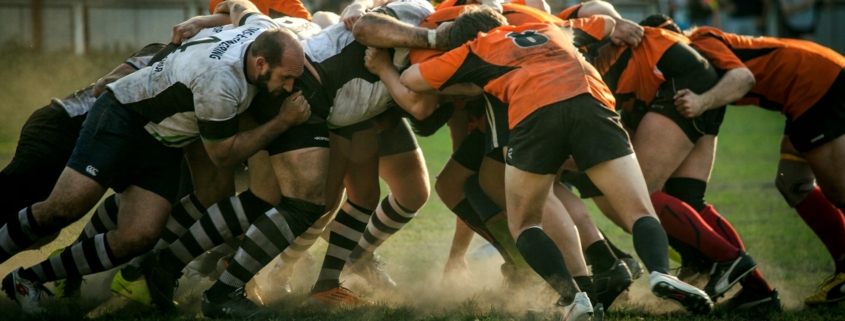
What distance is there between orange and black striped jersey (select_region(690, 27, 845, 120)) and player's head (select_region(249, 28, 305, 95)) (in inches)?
106

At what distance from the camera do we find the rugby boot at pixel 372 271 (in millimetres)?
5777

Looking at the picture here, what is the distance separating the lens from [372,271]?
5875 millimetres

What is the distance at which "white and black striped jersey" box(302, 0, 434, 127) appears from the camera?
4957 millimetres

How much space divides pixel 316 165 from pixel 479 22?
1234 millimetres

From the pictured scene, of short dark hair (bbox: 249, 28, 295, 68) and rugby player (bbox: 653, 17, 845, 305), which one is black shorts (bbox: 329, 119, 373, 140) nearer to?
short dark hair (bbox: 249, 28, 295, 68)

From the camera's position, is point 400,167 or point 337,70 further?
point 400,167

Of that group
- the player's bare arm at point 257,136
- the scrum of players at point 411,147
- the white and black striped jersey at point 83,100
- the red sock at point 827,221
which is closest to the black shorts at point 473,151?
the scrum of players at point 411,147

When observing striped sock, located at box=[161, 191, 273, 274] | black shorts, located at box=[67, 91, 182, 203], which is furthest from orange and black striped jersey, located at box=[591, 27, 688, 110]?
black shorts, located at box=[67, 91, 182, 203]

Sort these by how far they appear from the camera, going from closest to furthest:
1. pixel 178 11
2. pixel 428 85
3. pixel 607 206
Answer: pixel 428 85 < pixel 607 206 < pixel 178 11

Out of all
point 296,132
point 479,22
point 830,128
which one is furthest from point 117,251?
point 830,128

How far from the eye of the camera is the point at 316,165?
4.79 metres

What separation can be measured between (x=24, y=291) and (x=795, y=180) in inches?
199

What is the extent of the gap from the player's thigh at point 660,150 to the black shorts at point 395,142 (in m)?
1.51

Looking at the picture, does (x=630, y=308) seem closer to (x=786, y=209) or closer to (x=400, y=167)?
(x=400, y=167)
